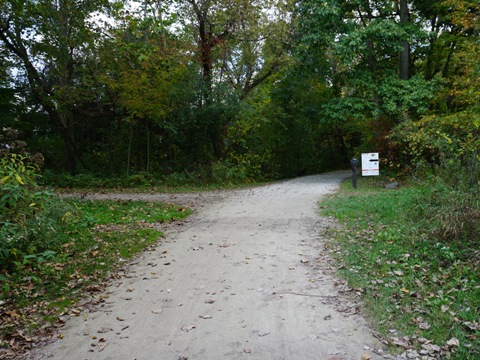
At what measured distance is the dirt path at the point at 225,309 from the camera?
351 cm

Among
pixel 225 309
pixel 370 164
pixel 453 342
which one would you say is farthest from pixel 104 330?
pixel 370 164

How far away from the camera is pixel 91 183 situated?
17.3 metres

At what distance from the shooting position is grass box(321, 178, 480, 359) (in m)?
3.54

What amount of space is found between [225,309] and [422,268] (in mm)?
2830

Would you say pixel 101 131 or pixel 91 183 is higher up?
pixel 101 131

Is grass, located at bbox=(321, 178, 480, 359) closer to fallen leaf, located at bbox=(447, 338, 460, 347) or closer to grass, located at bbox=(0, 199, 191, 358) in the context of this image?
fallen leaf, located at bbox=(447, 338, 460, 347)

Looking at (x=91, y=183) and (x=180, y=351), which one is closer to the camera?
(x=180, y=351)

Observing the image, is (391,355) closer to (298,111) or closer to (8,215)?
(8,215)

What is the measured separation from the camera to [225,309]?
434 centimetres

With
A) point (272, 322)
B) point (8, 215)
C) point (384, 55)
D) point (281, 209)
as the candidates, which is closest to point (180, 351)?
point (272, 322)

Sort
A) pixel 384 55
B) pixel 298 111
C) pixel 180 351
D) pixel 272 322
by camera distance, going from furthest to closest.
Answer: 1. pixel 298 111
2. pixel 384 55
3. pixel 272 322
4. pixel 180 351

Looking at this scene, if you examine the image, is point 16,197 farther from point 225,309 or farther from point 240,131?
point 240,131

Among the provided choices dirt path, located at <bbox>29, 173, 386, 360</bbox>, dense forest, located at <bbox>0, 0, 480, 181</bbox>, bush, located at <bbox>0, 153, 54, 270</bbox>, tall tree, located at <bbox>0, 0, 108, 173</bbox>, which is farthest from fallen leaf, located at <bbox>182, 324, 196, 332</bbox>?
tall tree, located at <bbox>0, 0, 108, 173</bbox>

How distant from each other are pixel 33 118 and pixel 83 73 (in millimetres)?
6907
